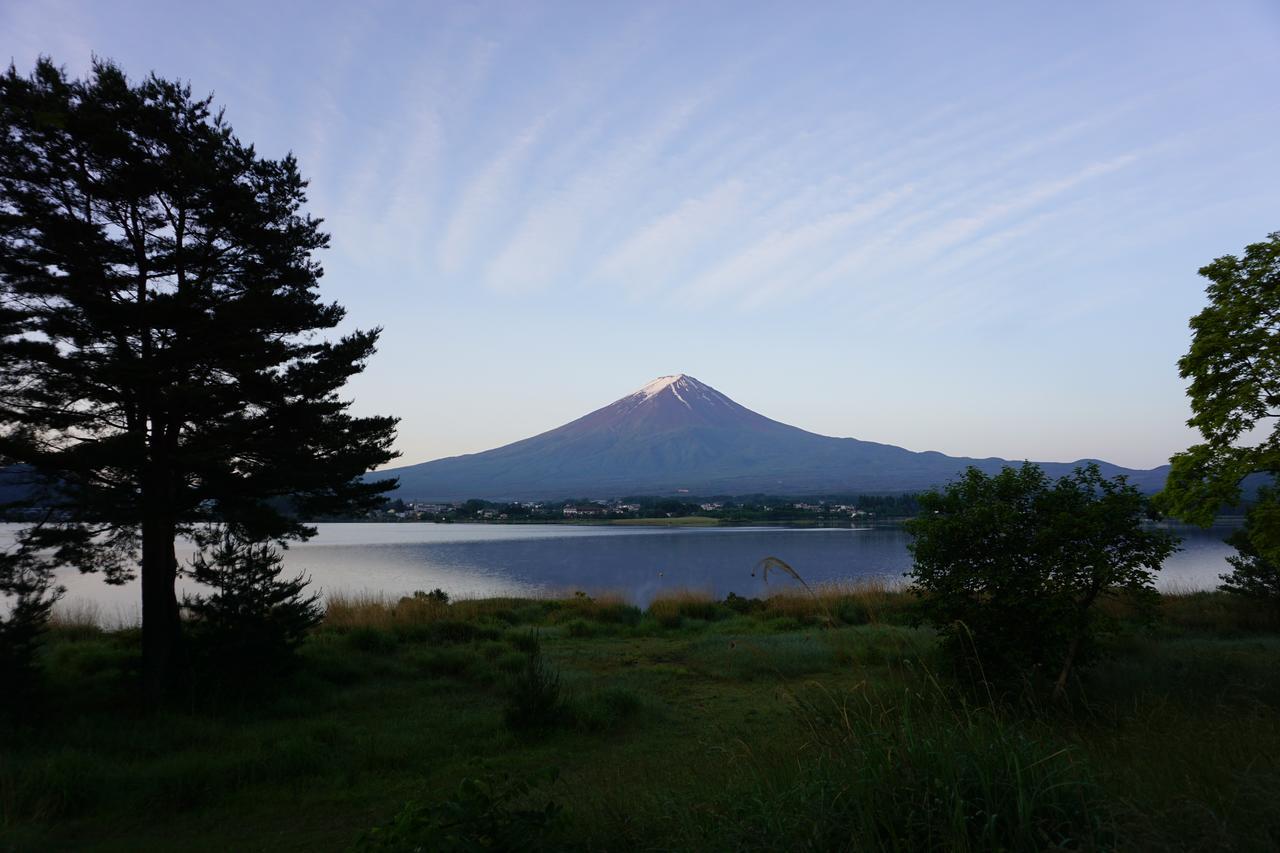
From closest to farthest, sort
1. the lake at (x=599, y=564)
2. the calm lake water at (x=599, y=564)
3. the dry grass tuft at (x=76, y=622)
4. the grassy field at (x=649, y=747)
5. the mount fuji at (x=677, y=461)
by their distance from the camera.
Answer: the grassy field at (x=649, y=747), the dry grass tuft at (x=76, y=622), the lake at (x=599, y=564), the calm lake water at (x=599, y=564), the mount fuji at (x=677, y=461)

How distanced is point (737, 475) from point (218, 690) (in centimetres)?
14634

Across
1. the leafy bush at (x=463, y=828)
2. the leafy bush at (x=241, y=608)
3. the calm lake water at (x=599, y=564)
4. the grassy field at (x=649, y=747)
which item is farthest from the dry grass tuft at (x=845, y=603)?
the leafy bush at (x=463, y=828)

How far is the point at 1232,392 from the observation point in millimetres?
8195

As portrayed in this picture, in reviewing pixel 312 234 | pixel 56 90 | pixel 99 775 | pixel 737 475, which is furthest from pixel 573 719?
pixel 737 475

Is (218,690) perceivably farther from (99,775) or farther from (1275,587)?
(1275,587)

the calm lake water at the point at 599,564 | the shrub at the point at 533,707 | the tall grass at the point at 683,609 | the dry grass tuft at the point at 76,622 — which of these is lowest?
the calm lake water at the point at 599,564

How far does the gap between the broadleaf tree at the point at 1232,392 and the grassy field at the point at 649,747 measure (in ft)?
5.77

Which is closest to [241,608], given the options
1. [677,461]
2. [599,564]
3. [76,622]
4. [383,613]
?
[383,613]

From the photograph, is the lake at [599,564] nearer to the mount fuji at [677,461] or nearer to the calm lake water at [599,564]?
the calm lake water at [599,564]

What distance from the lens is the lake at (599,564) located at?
2314 centimetres

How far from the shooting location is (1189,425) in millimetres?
8609

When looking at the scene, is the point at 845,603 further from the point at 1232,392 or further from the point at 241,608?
the point at 241,608

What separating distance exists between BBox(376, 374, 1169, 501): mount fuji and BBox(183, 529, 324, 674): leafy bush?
118385mm

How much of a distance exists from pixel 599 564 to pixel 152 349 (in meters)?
28.3
